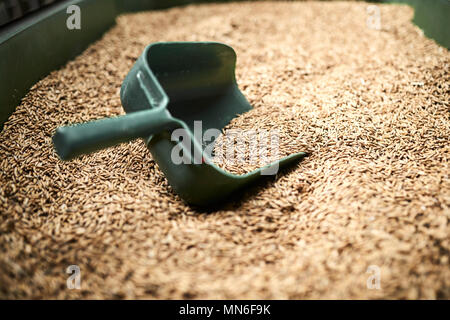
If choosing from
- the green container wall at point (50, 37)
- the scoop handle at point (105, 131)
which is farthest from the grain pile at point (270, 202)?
the scoop handle at point (105, 131)

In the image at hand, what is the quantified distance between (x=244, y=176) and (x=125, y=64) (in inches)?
71.8

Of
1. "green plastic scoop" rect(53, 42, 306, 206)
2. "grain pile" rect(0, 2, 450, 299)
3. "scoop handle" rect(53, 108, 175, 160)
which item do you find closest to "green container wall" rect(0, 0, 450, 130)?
"grain pile" rect(0, 2, 450, 299)

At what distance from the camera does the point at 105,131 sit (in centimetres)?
132

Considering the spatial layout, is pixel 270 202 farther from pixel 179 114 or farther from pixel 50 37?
pixel 50 37

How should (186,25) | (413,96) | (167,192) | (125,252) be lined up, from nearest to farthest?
(125,252), (167,192), (413,96), (186,25)

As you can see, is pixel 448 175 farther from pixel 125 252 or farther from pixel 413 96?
pixel 125 252

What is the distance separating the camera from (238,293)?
4.27ft

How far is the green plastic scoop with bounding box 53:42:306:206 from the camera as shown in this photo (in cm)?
133

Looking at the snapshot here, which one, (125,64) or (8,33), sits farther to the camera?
(125,64)

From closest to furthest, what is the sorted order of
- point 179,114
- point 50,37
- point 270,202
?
point 270,202
point 179,114
point 50,37

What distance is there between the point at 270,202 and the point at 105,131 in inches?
34.7

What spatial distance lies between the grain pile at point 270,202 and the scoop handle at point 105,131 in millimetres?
409

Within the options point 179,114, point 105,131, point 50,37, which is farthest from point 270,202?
point 50,37

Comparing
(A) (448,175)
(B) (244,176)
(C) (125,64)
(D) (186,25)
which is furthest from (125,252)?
(D) (186,25)
